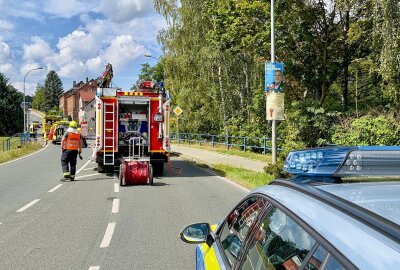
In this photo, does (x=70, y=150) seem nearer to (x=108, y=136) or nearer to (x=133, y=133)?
(x=108, y=136)

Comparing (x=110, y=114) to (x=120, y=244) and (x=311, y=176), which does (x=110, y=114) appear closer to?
(x=120, y=244)

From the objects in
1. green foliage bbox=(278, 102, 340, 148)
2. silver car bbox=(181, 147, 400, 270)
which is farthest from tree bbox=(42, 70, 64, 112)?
silver car bbox=(181, 147, 400, 270)

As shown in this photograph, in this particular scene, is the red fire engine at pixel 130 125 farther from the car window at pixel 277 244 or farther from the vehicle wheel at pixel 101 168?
the car window at pixel 277 244

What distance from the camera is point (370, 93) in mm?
26078

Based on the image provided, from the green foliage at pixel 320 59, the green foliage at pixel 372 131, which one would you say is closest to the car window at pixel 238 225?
the green foliage at pixel 320 59

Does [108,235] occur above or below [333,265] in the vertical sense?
below

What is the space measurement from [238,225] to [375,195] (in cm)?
110

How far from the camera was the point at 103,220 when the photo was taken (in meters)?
8.25

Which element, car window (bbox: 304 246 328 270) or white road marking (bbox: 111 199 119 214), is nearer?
car window (bbox: 304 246 328 270)

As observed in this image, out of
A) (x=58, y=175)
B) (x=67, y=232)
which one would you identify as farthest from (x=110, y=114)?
(x=67, y=232)

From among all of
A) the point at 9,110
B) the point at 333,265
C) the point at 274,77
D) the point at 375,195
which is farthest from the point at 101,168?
the point at 9,110

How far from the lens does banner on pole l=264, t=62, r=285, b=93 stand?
14617mm

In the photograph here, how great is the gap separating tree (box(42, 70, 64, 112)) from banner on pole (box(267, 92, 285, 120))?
526ft

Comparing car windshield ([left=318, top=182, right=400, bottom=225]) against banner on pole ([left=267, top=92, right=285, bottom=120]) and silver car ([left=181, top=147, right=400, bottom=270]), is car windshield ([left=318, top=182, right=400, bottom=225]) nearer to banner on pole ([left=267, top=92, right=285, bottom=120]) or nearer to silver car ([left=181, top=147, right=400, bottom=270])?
silver car ([left=181, top=147, right=400, bottom=270])
